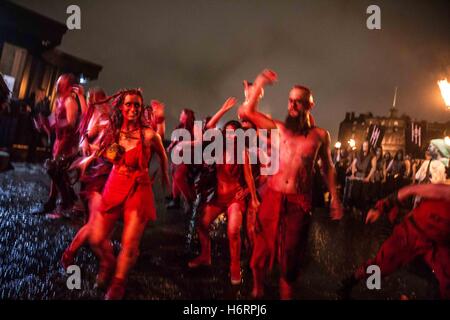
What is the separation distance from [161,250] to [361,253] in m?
3.60

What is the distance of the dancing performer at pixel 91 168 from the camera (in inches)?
137

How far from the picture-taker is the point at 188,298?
11.0 ft

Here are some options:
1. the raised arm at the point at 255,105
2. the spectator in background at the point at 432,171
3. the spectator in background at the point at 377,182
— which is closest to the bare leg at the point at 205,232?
the raised arm at the point at 255,105

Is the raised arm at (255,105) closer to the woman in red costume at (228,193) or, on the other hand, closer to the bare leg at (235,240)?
the woman in red costume at (228,193)

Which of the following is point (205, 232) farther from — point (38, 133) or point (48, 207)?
point (38, 133)

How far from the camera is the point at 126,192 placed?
331 cm

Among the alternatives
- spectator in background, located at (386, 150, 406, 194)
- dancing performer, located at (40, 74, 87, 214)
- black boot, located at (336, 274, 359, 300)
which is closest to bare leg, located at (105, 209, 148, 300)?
black boot, located at (336, 274, 359, 300)

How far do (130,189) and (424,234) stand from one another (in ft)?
10.0

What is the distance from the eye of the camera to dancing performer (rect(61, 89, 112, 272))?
3484 millimetres

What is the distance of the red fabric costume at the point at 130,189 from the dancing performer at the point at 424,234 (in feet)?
7.95

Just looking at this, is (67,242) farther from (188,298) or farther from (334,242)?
(334,242)

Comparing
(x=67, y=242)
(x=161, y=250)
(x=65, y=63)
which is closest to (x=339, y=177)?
(x=161, y=250)

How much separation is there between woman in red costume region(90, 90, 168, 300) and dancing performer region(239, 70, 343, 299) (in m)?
1.15
